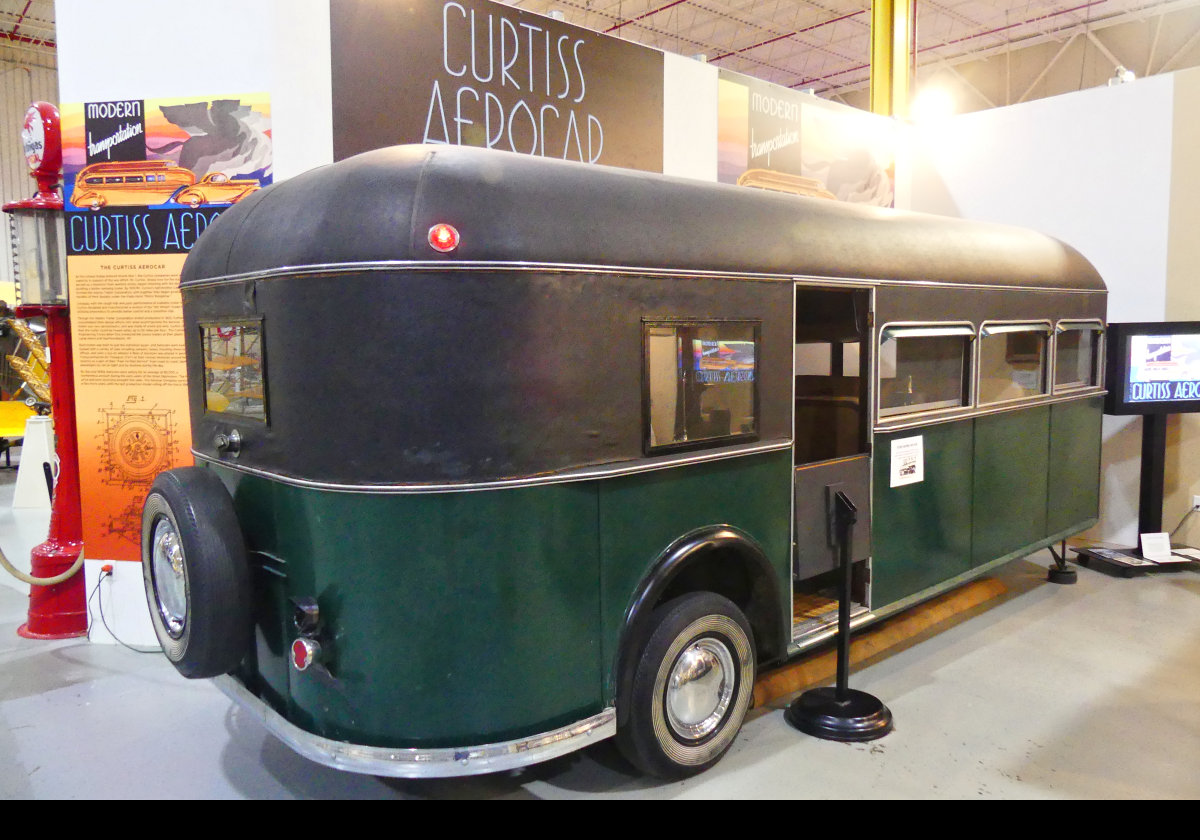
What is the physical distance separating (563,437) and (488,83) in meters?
3.30

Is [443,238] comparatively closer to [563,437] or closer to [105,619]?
[563,437]

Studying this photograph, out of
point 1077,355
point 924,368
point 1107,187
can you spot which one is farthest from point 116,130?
point 1107,187

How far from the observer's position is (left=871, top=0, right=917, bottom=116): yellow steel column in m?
8.59

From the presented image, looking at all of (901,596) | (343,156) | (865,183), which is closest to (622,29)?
(865,183)

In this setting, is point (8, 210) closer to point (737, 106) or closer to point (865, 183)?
point (737, 106)

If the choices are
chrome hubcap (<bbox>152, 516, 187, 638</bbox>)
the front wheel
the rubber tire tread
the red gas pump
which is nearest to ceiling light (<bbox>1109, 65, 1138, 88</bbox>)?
the front wheel

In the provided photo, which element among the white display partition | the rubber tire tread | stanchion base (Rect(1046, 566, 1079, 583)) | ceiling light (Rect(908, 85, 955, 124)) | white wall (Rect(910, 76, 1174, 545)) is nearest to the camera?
the rubber tire tread

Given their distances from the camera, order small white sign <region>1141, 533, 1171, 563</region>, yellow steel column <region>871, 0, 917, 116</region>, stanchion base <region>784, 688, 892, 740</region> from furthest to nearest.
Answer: yellow steel column <region>871, 0, 917, 116</region>, small white sign <region>1141, 533, 1171, 563</region>, stanchion base <region>784, 688, 892, 740</region>

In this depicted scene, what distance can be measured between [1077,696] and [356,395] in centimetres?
393

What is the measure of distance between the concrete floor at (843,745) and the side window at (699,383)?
1.45m

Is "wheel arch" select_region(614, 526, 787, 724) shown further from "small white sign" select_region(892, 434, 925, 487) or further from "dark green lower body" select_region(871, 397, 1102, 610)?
"small white sign" select_region(892, 434, 925, 487)

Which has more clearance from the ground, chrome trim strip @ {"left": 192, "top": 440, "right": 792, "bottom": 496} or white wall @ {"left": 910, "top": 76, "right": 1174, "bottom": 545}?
white wall @ {"left": 910, "top": 76, "right": 1174, "bottom": 545}

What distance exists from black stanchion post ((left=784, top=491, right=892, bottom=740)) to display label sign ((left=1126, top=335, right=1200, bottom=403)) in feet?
12.3

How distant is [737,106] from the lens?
7.04 meters
